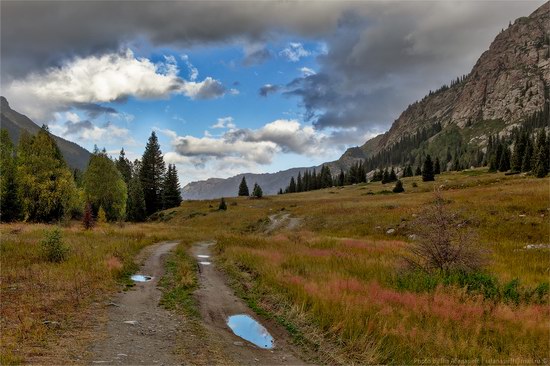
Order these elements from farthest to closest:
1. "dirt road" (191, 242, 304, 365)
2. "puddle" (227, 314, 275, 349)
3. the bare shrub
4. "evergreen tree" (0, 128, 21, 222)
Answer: "evergreen tree" (0, 128, 21, 222), the bare shrub, "puddle" (227, 314, 275, 349), "dirt road" (191, 242, 304, 365)

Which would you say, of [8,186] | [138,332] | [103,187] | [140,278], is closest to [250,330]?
[138,332]

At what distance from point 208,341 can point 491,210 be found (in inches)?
1274

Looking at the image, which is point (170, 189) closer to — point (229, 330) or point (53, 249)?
point (53, 249)

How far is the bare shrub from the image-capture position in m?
15.0

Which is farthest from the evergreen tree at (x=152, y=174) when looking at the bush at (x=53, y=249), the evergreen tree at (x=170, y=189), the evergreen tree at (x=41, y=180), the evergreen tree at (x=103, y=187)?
the bush at (x=53, y=249)

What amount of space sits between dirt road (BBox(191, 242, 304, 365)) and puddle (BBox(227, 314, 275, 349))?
0.16 meters

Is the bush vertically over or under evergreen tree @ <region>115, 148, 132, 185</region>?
under

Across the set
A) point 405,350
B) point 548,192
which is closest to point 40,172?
point 405,350

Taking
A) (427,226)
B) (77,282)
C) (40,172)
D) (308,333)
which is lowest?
(308,333)

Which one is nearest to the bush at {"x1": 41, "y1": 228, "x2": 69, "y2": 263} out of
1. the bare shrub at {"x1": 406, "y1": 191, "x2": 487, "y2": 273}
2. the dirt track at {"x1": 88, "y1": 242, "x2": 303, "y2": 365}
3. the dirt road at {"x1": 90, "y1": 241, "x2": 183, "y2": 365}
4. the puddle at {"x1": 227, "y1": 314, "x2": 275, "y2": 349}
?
the dirt road at {"x1": 90, "y1": 241, "x2": 183, "y2": 365}

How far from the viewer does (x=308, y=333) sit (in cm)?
995

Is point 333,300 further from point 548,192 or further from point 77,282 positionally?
point 548,192

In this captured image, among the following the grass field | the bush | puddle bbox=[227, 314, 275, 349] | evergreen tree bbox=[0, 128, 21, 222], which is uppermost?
evergreen tree bbox=[0, 128, 21, 222]

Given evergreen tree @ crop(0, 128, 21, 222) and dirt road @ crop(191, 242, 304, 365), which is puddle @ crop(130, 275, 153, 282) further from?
evergreen tree @ crop(0, 128, 21, 222)
